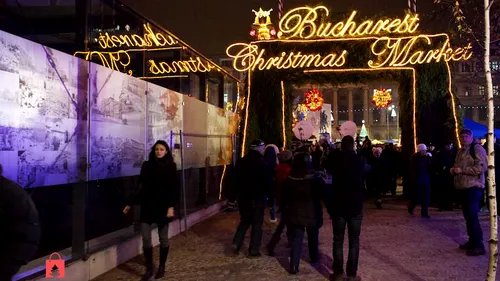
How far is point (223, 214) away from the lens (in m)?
13.6

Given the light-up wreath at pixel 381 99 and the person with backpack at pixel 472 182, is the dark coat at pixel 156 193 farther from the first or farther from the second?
the light-up wreath at pixel 381 99

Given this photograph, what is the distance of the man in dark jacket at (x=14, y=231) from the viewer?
3.13 metres

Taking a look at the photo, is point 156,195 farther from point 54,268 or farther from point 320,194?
point 320,194

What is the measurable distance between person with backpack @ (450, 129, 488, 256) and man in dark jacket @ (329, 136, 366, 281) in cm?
232

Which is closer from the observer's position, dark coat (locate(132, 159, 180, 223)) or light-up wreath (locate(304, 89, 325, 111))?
dark coat (locate(132, 159, 180, 223))

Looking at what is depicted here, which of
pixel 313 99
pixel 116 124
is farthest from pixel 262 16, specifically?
pixel 116 124

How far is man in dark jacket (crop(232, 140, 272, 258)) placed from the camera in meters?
8.26

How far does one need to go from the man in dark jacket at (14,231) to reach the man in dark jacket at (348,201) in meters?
4.24

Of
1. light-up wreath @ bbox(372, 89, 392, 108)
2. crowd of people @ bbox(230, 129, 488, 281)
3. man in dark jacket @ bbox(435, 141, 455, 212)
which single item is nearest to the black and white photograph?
crowd of people @ bbox(230, 129, 488, 281)

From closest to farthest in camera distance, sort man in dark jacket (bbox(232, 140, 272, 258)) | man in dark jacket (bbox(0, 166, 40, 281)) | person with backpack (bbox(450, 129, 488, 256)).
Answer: man in dark jacket (bbox(0, 166, 40, 281))
person with backpack (bbox(450, 129, 488, 256))
man in dark jacket (bbox(232, 140, 272, 258))

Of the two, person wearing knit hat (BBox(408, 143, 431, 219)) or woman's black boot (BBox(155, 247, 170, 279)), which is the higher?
person wearing knit hat (BBox(408, 143, 431, 219))

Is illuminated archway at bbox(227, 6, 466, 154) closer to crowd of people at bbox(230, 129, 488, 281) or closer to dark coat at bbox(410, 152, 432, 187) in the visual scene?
dark coat at bbox(410, 152, 432, 187)

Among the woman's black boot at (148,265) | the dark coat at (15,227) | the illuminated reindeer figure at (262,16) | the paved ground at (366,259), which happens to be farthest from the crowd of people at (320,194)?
the illuminated reindeer figure at (262,16)

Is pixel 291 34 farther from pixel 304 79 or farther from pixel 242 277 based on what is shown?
pixel 242 277
